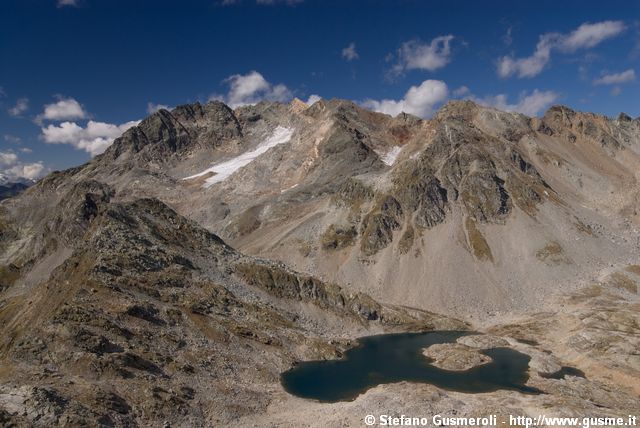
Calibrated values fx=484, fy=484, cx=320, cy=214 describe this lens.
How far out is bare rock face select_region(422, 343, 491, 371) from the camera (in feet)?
359

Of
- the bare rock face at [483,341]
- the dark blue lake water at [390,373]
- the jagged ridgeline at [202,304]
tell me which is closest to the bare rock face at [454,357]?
the dark blue lake water at [390,373]

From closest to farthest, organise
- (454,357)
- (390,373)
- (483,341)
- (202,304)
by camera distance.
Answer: (390,373) → (454,357) → (202,304) → (483,341)

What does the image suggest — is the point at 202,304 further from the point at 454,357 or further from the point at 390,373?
the point at 454,357

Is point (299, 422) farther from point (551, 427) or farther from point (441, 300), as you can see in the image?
point (441, 300)

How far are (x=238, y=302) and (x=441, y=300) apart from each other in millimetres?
78634

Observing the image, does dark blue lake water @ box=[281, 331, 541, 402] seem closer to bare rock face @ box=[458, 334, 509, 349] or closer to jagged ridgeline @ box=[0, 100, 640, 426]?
bare rock face @ box=[458, 334, 509, 349]

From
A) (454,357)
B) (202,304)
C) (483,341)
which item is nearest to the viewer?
(454,357)

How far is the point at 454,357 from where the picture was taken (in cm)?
11225

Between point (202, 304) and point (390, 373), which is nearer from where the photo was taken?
point (390, 373)

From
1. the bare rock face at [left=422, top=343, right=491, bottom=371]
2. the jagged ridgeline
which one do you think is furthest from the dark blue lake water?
the jagged ridgeline

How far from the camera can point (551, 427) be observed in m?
68.2

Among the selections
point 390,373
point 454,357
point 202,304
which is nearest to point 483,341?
point 454,357

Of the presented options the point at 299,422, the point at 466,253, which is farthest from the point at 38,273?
the point at 466,253

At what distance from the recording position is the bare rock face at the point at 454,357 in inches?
4305
